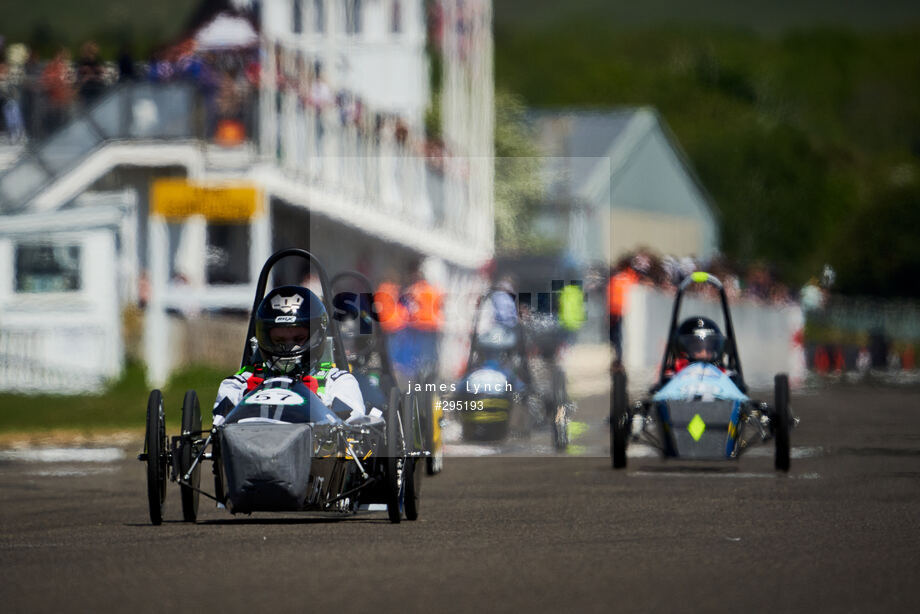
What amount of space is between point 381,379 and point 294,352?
2.79 m

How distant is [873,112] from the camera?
477 feet

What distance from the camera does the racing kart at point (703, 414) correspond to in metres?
15.6

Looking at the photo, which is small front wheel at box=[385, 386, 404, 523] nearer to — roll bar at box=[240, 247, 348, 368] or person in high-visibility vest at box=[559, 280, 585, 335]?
roll bar at box=[240, 247, 348, 368]

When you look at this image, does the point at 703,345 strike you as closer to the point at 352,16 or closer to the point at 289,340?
the point at 289,340

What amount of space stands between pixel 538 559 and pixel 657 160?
82.5 metres

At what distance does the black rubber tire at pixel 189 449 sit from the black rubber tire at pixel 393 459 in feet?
3.75

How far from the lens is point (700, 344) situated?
54.4 ft

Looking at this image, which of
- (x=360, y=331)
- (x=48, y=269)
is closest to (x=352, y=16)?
(x=48, y=269)

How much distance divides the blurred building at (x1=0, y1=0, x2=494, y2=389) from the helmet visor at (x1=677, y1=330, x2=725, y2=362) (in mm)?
13398

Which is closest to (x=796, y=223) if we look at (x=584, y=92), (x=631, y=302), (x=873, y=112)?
(x=584, y=92)

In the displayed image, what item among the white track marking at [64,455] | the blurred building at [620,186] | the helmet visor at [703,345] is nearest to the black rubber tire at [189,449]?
the helmet visor at [703,345]

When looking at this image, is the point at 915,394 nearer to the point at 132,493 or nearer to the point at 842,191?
the point at 132,493

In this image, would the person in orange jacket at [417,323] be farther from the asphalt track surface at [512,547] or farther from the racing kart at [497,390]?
the asphalt track surface at [512,547]

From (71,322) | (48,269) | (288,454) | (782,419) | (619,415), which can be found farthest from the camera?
(48,269)
